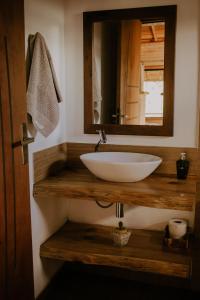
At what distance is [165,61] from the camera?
2250 millimetres

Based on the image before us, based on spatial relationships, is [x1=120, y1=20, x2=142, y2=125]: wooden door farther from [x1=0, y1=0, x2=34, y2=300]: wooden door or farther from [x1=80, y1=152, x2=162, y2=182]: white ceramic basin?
[x1=0, y1=0, x2=34, y2=300]: wooden door

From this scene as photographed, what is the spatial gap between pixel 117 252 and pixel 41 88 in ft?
3.49

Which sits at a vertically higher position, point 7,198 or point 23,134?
point 23,134

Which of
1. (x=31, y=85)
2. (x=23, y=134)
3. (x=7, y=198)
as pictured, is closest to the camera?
(x=7, y=198)

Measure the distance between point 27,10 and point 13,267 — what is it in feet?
4.45

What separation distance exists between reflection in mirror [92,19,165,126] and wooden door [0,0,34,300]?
0.78 m

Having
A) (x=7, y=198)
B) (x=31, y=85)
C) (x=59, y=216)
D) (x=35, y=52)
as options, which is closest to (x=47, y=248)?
(x=59, y=216)

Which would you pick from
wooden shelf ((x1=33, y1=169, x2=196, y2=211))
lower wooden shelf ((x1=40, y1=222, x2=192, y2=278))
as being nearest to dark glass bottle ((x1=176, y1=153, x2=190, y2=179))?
wooden shelf ((x1=33, y1=169, x2=196, y2=211))

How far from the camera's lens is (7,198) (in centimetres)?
165

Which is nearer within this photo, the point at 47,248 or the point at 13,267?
the point at 13,267

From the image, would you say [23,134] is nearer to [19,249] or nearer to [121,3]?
[19,249]

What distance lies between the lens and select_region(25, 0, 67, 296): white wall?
2051mm

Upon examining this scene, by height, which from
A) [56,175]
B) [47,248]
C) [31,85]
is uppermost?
[31,85]

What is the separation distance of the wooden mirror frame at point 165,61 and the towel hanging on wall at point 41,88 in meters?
0.40
